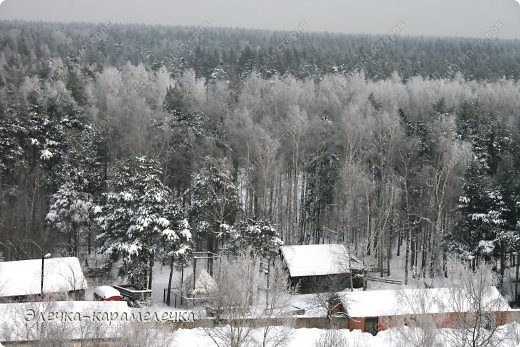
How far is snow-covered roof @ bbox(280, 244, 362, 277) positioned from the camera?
1326 inches

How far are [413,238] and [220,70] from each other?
3566 cm

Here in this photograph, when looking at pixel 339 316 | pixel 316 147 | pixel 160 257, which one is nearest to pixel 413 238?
pixel 316 147

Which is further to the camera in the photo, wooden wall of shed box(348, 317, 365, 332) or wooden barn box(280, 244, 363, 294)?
wooden barn box(280, 244, 363, 294)

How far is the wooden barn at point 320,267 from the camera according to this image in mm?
33469

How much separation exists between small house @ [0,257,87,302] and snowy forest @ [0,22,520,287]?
2182 mm

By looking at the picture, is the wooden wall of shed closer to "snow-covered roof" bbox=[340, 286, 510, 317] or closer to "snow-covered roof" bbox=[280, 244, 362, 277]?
"snow-covered roof" bbox=[340, 286, 510, 317]

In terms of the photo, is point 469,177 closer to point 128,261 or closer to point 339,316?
point 339,316

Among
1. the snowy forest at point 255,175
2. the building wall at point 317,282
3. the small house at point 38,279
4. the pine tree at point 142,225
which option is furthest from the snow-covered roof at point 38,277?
the building wall at point 317,282

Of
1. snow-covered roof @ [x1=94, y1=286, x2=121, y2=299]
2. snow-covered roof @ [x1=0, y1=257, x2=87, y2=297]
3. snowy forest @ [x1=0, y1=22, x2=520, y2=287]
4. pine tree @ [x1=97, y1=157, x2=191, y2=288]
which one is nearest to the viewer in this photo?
snow-covered roof @ [x1=0, y1=257, x2=87, y2=297]

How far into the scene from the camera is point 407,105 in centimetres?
5122

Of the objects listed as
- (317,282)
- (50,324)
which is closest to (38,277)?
(50,324)

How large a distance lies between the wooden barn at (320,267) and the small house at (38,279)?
9.63m

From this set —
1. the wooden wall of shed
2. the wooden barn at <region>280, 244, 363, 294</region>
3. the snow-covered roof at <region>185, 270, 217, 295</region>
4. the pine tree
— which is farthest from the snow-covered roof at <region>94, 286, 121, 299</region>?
the wooden wall of shed

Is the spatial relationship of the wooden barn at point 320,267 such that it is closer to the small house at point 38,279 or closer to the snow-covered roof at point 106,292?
the snow-covered roof at point 106,292
